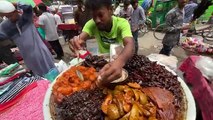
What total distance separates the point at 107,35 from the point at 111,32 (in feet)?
0.23

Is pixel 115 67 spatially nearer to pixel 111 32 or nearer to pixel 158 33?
pixel 111 32

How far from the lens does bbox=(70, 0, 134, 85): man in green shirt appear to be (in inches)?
49.3

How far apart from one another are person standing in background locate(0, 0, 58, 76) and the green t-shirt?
78cm

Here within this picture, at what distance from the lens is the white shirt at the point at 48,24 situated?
511cm

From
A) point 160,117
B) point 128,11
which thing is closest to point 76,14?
point 128,11

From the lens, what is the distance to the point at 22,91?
6.20ft

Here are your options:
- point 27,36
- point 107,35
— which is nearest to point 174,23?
point 107,35

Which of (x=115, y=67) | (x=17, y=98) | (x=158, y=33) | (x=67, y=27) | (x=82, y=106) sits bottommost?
(x=158, y=33)

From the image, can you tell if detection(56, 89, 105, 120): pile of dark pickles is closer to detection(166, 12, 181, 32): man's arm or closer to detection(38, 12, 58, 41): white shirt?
detection(166, 12, 181, 32): man's arm

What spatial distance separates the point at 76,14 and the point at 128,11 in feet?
5.08

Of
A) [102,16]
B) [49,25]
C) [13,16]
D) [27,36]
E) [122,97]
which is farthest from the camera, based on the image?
[49,25]

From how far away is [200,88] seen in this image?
68.7 inches

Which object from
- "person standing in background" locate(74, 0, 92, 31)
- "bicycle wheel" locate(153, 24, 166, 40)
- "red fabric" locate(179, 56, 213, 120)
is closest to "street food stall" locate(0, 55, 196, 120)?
"red fabric" locate(179, 56, 213, 120)

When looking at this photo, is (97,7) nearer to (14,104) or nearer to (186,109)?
(186,109)
